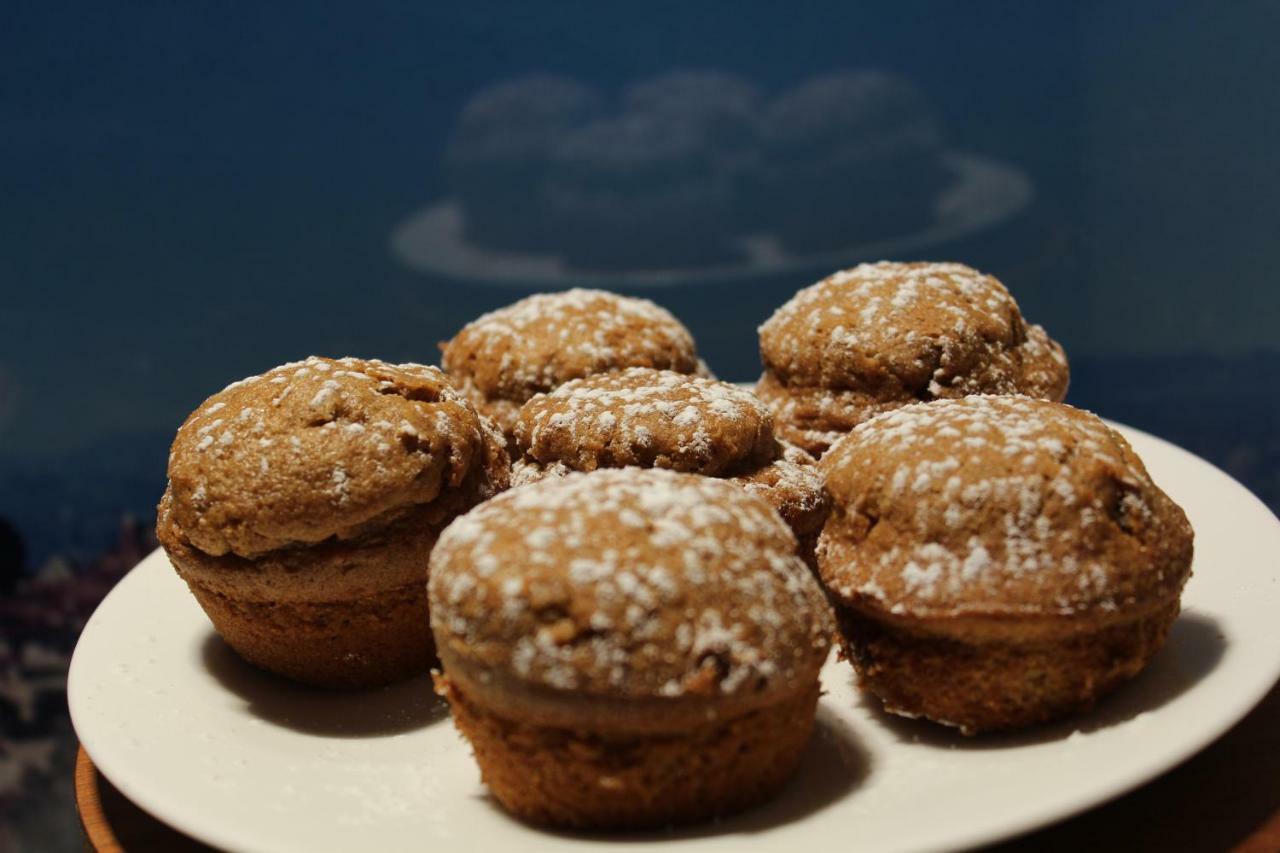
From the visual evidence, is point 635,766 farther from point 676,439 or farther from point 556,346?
point 556,346

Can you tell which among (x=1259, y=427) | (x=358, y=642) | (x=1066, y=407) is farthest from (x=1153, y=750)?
(x=1259, y=427)

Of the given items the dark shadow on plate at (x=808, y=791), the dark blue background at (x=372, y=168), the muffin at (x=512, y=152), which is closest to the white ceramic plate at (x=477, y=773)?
the dark shadow on plate at (x=808, y=791)

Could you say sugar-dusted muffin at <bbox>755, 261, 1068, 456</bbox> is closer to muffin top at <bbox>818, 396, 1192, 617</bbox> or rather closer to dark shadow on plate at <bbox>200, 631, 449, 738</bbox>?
muffin top at <bbox>818, 396, 1192, 617</bbox>

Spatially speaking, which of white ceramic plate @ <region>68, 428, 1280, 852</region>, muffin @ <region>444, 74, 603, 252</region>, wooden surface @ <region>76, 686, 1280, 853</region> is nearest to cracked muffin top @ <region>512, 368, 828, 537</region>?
white ceramic plate @ <region>68, 428, 1280, 852</region>

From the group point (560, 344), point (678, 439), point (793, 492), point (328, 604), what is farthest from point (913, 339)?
point (328, 604)

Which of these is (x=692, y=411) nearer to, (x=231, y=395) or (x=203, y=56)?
(x=231, y=395)

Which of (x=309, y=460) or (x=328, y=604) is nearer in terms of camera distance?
(x=309, y=460)

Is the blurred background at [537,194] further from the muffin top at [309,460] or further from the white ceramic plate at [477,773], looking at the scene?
the muffin top at [309,460]
